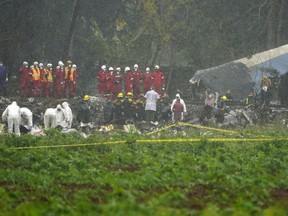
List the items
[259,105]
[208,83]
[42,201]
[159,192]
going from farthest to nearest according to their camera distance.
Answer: [208,83] < [259,105] < [159,192] < [42,201]

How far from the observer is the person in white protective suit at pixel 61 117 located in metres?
29.5

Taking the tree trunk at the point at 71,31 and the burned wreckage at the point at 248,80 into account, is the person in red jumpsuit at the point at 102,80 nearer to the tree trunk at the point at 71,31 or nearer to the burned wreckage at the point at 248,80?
the burned wreckage at the point at 248,80

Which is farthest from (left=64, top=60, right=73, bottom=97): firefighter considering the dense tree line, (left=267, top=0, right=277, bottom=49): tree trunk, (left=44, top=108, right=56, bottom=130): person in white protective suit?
(left=267, top=0, right=277, bottom=49): tree trunk

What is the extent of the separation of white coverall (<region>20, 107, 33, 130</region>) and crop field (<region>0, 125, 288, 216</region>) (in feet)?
15.9

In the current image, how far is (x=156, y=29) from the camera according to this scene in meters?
51.0

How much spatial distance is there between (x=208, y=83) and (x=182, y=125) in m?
8.84

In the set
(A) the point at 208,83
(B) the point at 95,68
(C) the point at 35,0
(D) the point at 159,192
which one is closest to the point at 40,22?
(C) the point at 35,0

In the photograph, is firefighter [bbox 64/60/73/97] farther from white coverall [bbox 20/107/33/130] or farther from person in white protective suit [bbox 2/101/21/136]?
person in white protective suit [bbox 2/101/21/136]

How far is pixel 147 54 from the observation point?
2119 inches

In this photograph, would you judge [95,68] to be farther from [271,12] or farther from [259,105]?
[259,105]

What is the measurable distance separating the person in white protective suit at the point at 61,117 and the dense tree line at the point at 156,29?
1842cm

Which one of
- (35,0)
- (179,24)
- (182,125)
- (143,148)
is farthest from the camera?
(179,24)

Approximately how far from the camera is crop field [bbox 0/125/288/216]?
34.4ft

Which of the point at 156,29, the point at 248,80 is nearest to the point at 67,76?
the point at 248,80
